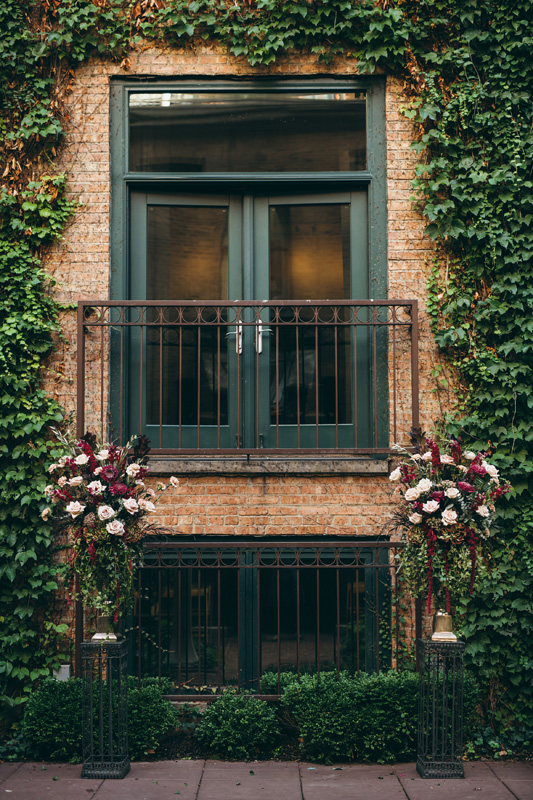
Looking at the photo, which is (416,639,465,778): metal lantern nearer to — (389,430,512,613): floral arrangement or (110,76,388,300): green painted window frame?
(389,430,512,613): floral arrangement

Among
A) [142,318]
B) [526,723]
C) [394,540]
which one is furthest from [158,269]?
[526,723]

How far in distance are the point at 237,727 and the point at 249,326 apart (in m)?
2.91

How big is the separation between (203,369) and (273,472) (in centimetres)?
102

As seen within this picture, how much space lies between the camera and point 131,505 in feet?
15.2

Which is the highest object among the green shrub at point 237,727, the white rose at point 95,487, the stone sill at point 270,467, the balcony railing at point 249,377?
the balcony railing at point 249,377

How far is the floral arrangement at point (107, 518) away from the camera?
468 cm

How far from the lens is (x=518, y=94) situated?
552 cm

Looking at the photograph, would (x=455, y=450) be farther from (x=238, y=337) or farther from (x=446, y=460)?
(x=238, y=337)

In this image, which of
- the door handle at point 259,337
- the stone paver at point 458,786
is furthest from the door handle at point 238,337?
the stone paver at point 458,786

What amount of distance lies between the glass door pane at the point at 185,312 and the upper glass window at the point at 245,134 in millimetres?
335


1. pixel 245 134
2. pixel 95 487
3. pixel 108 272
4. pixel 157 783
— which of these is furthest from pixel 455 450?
pixel 245 134

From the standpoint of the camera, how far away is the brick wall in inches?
221

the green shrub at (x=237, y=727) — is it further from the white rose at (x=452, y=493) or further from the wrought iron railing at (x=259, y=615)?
the white rose at (x=452, y=493)

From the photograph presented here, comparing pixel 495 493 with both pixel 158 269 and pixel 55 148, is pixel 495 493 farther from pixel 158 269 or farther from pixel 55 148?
pixel 55 148
